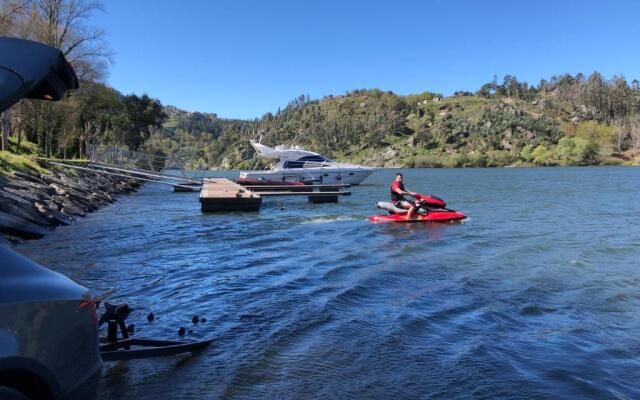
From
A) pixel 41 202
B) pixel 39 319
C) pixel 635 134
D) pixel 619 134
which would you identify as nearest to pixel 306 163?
pixel 41 202

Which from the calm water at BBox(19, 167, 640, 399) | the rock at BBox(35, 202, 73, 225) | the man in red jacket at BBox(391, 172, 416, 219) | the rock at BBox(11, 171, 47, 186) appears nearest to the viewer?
the calm water at BBox(19, 167, 640, 399)

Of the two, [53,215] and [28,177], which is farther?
[28,177]

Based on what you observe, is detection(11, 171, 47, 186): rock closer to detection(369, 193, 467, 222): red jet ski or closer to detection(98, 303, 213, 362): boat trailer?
detection(369, 193, 467, 222): red jet ski

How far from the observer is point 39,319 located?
300 cm

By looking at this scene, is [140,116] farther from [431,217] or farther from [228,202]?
[431,217]

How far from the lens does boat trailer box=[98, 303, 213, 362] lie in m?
5.61

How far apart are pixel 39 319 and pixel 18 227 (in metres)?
13.7

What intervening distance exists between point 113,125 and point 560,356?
208ft

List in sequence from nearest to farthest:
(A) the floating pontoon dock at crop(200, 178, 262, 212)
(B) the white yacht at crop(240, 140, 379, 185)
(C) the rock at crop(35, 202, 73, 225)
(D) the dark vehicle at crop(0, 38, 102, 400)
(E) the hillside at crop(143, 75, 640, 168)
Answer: (D) the dark vehicle at crop(0, 38, 102, 400), (C) the rock at crop(35, 202, 73, 225), (A) the floating pontoon dock at crop(200, 178, 262, 212), (B) the white yacht at crop(240, 140, 379, 185), (E) the hillside at crop(143, 75, 640, 168)

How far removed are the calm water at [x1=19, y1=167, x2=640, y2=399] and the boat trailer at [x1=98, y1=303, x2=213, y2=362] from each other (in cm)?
17

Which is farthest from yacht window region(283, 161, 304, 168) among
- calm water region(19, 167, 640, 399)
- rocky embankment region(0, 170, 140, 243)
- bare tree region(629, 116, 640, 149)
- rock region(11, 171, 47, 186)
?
bare tree region(629, 116, 640, 149)

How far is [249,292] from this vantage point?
959cm

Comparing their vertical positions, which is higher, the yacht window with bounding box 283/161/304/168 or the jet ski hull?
the yacht window with bounding box 283/161/304/168

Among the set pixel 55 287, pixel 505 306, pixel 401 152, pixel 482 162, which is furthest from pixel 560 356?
pixel 401 152
